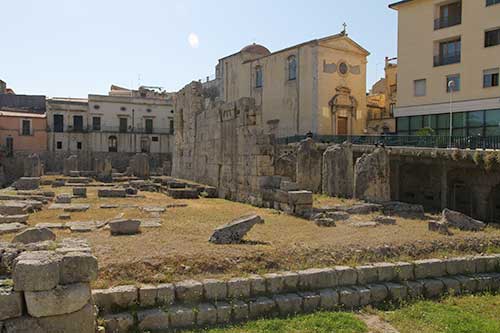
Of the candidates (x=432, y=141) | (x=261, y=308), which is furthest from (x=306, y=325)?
(x=432, y=141)

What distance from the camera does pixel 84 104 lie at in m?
48.6

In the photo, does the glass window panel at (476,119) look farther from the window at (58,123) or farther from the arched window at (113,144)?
the window at (58,123)

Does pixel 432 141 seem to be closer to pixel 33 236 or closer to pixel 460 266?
pixel 460 266

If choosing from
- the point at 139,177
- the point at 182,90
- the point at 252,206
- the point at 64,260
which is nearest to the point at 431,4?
the point at 182,90

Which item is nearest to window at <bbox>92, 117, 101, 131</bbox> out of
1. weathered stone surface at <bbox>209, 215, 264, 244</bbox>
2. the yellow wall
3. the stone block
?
the yellow wall

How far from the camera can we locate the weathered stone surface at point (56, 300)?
194 inches

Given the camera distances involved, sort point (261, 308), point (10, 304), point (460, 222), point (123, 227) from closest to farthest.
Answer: point (10, 304)
point (261, 308)
point (123, 227)
point (460, 222)

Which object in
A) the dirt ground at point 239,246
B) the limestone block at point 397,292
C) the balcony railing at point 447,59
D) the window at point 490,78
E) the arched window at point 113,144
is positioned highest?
the balcony railing at point 447,59

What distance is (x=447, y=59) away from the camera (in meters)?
27.3

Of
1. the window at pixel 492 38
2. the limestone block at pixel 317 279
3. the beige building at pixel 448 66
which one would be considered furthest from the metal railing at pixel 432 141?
the limestone block at pixel 317 279

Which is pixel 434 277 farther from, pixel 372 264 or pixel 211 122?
pixel 211 122

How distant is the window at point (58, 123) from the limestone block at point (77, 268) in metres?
45.8

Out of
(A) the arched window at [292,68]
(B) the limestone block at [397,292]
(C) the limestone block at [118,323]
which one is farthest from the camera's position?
(A) the arched window at [292,68]

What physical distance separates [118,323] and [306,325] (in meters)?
2.55
